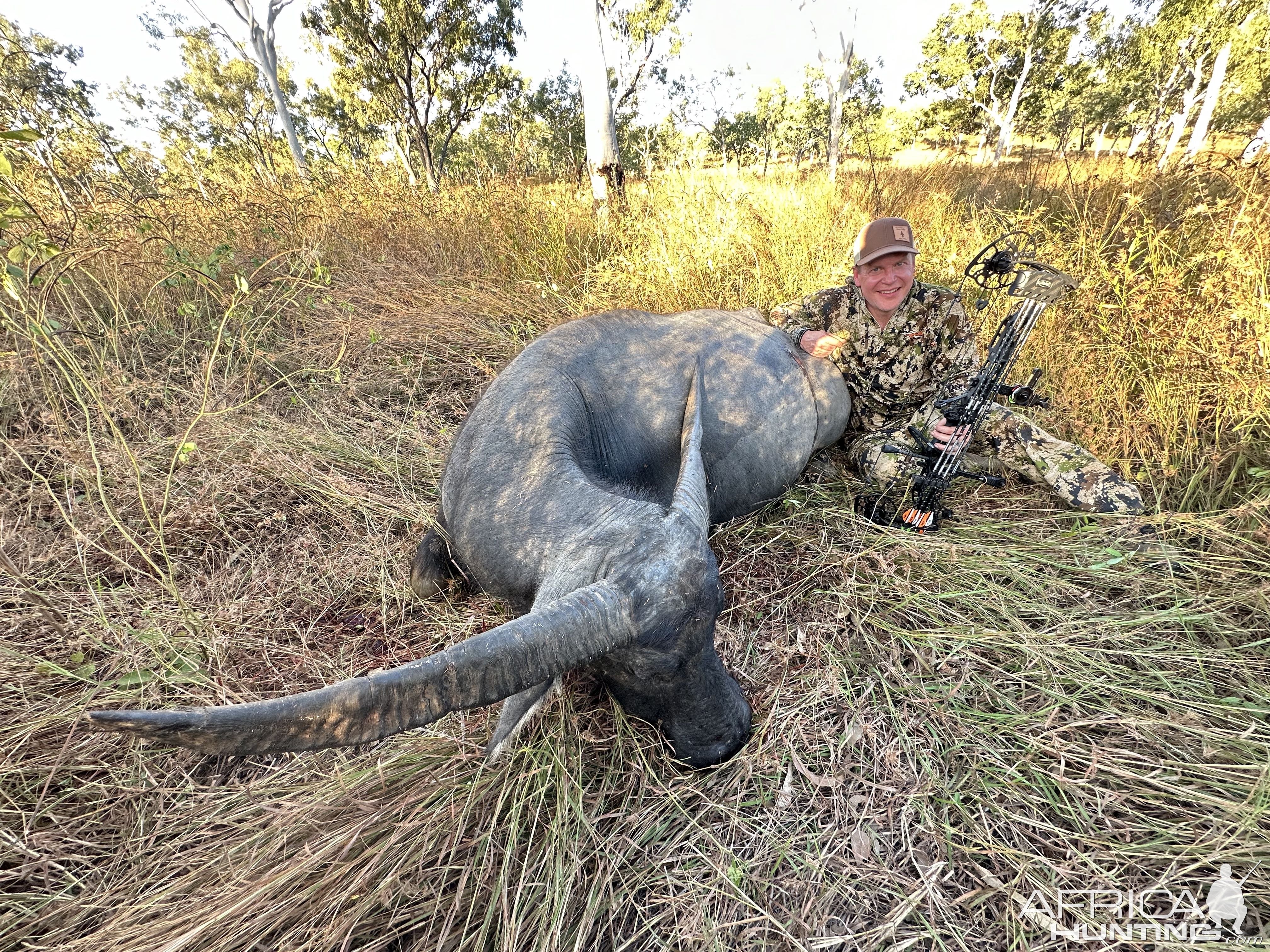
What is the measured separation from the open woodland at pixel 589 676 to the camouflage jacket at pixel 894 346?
57cm

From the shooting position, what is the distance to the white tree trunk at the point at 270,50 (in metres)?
16.4

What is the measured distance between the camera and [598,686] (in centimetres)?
218

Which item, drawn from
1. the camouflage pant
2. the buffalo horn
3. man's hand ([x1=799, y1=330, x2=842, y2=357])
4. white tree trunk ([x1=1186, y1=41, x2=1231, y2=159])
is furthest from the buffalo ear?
white tree trunk ([x1=1186, y1=41, x2=1231, y2=159])

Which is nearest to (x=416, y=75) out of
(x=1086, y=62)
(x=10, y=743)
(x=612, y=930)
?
(x=10, y=743)

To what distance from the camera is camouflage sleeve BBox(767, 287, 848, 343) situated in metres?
3.86

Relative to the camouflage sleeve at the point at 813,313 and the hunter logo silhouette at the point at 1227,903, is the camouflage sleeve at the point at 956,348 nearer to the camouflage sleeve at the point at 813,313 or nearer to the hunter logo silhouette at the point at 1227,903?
the camouflage sleeve at the point at 813,313

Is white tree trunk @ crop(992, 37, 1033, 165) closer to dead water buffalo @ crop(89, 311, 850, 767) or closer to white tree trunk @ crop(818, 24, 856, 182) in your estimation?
white tree trunk @ crop(818, 24, 856, 182)

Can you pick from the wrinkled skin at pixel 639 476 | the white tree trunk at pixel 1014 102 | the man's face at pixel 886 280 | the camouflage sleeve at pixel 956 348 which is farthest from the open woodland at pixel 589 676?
the white tree trunk at pixel 1014 102

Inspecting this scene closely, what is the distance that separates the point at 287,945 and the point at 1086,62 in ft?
156

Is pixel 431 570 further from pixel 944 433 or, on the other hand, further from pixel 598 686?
pixel 944 433

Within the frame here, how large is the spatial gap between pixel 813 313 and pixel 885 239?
694 mm

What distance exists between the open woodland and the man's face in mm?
1145

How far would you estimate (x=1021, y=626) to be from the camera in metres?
2.35
